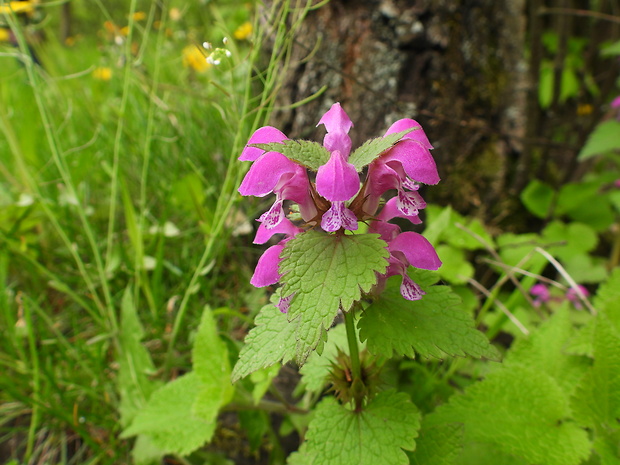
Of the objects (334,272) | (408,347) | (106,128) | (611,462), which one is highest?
(334,272)

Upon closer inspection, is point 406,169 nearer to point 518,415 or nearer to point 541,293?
point 518,415

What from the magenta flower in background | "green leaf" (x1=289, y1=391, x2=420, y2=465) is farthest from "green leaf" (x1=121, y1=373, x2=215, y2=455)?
the magenta flower in background

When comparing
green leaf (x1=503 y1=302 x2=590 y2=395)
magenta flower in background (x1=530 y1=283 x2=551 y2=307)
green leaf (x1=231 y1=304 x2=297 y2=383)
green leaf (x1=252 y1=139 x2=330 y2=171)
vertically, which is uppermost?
green leaf (x1=252 y1=139 x2=330 y2=171)

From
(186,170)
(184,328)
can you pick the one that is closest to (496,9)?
(186,170)

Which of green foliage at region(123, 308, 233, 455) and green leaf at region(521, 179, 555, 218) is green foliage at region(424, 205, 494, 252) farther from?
green foliage at region(123, 308, 233, 455)

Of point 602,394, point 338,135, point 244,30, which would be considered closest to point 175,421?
point 338,135

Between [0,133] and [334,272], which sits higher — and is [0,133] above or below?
below

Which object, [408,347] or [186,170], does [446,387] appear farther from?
[186,170]
